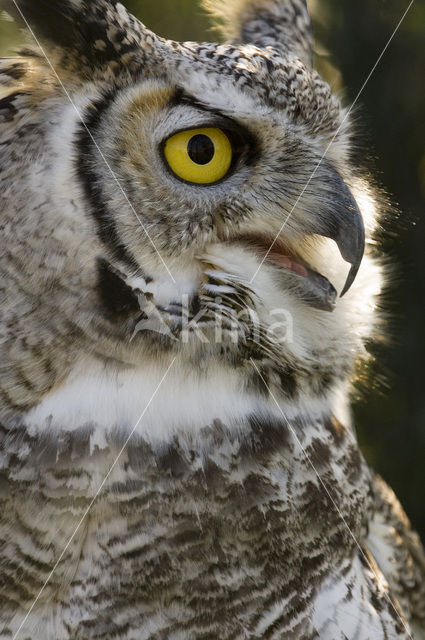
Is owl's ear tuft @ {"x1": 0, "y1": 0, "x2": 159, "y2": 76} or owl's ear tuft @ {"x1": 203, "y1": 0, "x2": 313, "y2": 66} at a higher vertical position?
owl's ear tuft @ {"x1": 203, "y1": 0, "x2": 313, "y2": 66}

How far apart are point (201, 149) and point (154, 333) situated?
250 millimetres

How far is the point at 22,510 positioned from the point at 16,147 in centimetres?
47

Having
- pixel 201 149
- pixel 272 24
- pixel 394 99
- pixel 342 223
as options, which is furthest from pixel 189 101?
pixel 394 99

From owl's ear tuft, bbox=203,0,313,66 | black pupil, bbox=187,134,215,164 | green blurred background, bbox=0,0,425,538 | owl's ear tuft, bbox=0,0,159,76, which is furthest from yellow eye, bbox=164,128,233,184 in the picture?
green blurred background, bbox=0,0,425,538

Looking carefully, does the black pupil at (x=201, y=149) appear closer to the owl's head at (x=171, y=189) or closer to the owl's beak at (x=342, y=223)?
the owl's head at (x=171, y=189)

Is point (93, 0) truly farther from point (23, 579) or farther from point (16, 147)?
point (23, 579)

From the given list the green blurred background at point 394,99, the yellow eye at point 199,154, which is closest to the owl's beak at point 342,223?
the yellow eye at point 199,154

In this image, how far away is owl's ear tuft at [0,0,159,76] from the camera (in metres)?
0.93

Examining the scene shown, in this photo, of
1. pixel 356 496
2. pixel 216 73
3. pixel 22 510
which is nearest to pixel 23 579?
pixel 22 510

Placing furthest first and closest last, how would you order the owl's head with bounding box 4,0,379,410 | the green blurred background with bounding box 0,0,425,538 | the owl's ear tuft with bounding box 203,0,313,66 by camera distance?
the green blurred background with bounding box 0,0,425,538 → the owl's ear tuft with bounding box 203,0,313,66 → the owl's head with bounding box 4,0,379,410

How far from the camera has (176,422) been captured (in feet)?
3.32

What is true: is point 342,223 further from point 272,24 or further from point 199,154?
point 272,24

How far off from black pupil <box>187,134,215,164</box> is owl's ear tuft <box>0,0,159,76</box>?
136 millimetres

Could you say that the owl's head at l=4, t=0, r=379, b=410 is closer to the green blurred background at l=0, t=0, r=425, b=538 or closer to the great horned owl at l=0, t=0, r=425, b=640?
the great horned owl at l=0, t=0, r=425, b=640
